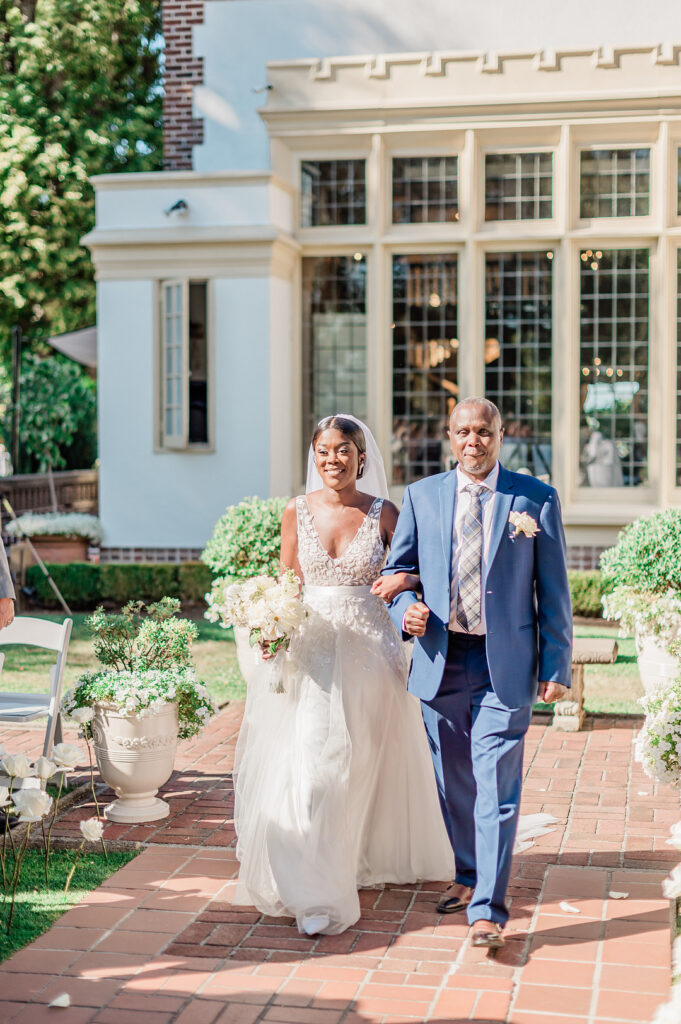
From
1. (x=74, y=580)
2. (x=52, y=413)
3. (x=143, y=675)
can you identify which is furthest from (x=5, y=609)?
(x=52, y=413)

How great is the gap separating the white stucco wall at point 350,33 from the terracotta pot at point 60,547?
4722mm

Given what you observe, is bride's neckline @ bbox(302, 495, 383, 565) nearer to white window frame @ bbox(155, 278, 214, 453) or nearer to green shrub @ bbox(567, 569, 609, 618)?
green shrub @ bbox(567, 569, 609, 618)

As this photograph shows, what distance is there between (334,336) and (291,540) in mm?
8828

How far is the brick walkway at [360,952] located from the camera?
3875mm

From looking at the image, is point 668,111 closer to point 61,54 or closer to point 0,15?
point 61,54

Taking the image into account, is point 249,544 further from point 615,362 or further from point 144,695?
point 615,362

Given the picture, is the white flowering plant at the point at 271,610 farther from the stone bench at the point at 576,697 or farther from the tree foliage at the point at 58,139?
the tree foliage at the point at 58,139

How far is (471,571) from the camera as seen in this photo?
441 centimetres

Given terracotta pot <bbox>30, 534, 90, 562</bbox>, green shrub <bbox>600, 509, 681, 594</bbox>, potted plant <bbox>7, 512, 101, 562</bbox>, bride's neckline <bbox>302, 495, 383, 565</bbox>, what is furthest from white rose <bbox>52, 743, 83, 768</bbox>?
terracotta pot <bbox>30, 534, 90, 562</bbox>

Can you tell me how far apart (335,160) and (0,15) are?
8.28 m

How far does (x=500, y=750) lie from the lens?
14.2ft

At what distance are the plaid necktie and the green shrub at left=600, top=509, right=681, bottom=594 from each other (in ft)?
12.9

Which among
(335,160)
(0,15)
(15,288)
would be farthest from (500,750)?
(0,15)

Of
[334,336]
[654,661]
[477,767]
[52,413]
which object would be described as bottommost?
[654,661]
